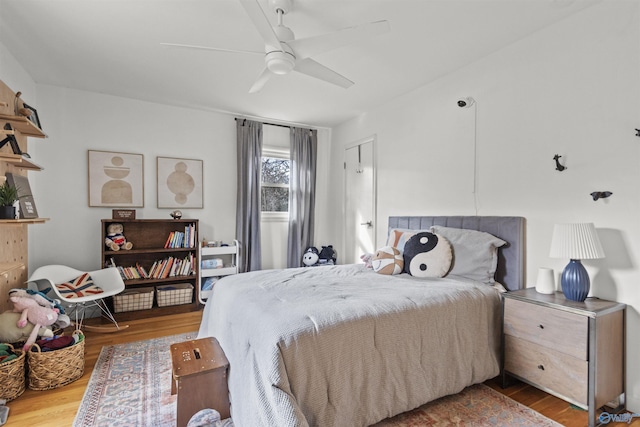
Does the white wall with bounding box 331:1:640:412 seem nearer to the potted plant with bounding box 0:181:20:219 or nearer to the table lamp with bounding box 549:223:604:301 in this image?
the table lamp with bounding box 549:223:604:301

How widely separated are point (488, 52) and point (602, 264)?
1.80m

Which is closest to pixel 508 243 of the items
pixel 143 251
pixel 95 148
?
pixel 143 251

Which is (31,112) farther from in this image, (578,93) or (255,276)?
(578,93)

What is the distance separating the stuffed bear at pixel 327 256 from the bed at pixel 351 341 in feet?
6.92

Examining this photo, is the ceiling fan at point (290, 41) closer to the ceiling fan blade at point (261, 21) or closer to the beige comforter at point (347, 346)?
the ceiling fan blade at point (261, 21)

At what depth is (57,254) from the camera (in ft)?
11.2

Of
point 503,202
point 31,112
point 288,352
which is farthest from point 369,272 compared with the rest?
point 31,112

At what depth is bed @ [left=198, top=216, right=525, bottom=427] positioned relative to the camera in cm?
142

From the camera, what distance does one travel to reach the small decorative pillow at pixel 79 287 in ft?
9.55

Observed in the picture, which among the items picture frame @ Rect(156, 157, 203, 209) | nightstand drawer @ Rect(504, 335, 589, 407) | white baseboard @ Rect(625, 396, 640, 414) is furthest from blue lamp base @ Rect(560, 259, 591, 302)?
picture frame @ Rect(156, 157, 203, 209)

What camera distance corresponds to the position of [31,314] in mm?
2275

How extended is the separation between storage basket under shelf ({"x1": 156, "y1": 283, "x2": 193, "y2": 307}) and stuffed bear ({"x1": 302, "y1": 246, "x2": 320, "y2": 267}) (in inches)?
60.6

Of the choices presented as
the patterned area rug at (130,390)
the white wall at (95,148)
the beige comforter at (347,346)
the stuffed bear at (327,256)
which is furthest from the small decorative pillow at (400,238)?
the white wall at (95,148)

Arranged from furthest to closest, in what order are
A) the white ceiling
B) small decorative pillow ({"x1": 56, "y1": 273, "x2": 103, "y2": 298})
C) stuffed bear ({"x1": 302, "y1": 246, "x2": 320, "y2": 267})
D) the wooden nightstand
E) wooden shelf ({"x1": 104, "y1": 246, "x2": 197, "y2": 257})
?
stuffed bear ({"x1": 302, "y1": 246, "x2": 320, "y2": 267}) < wooden shelf ({"x1": 104, "y1": 246, "x2": 197, "y2": 257}) < small decorative pillow ({"x1": 56, "y1": 273, "x2": 103, "y2": 298}) < the white ceiling < the wooden nightstand
